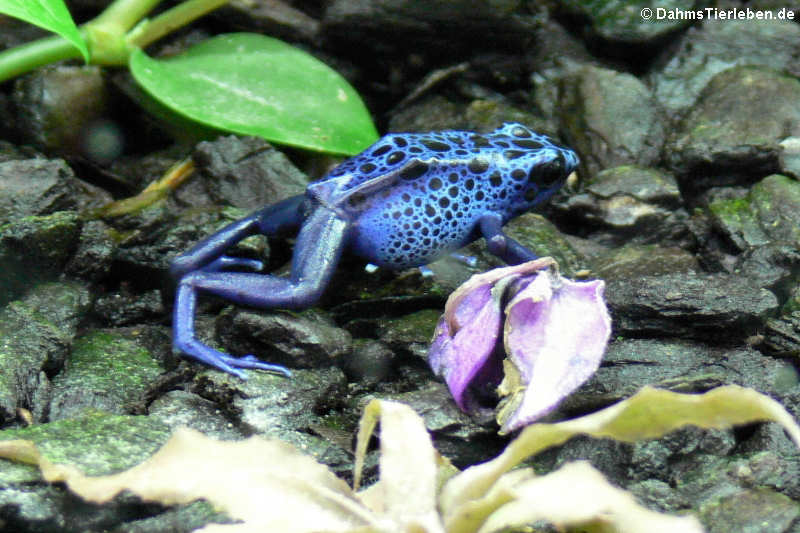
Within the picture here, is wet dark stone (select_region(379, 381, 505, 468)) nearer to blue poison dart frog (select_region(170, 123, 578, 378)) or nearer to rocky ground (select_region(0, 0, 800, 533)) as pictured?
rocky ground (select_region(0, 0, 800, 533))

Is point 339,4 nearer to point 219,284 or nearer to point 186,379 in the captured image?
point 219,284

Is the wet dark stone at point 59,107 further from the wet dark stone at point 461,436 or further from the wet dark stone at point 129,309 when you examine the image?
the wet dark stone at point 461,436

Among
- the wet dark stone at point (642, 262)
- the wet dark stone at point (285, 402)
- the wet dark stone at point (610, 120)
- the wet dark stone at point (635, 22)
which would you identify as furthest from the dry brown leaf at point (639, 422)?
the wet dark stone at point (635, 22)

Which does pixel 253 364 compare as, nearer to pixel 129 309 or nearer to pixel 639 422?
pixel 129 309

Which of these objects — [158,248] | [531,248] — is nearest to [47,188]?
[158,248]

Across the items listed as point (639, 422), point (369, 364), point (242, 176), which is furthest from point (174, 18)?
point (639, 422)

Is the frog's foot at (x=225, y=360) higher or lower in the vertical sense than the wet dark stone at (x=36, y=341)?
lower
